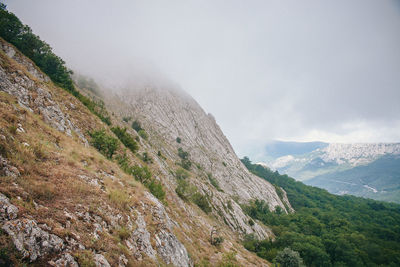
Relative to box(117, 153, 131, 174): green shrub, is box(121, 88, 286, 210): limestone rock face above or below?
above

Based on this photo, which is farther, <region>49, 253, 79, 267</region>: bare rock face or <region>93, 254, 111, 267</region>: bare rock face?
<region>93, 254, 111, 267</region>: bare rock face

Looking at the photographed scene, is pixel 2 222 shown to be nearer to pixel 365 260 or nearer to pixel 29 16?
pixel 365 260

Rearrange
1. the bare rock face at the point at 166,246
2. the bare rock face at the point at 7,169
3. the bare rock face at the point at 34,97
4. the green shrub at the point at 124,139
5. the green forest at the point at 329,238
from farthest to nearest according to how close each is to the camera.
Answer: the green forest at the point at 329,238
the green shrub at the point at 124,139
the bare rock face at the point at 34,97
the bare rock face at the point at 166,246
the bare rock face at the point at 7,169

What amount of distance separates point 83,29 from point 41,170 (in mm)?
228124

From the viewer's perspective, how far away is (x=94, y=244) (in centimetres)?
744

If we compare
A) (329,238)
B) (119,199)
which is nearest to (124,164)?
(119,199)

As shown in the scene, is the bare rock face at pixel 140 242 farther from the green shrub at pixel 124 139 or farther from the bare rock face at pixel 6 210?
the green shrub at pixel 124 139

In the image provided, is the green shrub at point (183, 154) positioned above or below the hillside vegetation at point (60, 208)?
above

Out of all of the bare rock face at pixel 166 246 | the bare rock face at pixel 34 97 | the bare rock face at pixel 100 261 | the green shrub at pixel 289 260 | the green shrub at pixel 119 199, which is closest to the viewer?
the bare rock face at pixel 100 261

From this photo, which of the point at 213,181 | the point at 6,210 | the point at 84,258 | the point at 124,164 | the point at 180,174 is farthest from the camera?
the point at 213,181

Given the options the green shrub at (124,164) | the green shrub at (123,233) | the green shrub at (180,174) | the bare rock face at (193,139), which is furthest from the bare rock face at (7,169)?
the bare rock face at (193,139)

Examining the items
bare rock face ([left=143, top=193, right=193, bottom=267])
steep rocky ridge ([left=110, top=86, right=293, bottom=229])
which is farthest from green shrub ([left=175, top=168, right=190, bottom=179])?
bare rock face ([left=143, top=193, right=193, bottom=267])

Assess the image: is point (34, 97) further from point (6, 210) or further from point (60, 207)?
point (6, 210)

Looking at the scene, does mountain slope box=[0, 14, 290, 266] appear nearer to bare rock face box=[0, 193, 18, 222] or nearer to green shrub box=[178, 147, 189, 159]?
bare rock face box=[0, 193, 18, 222]
